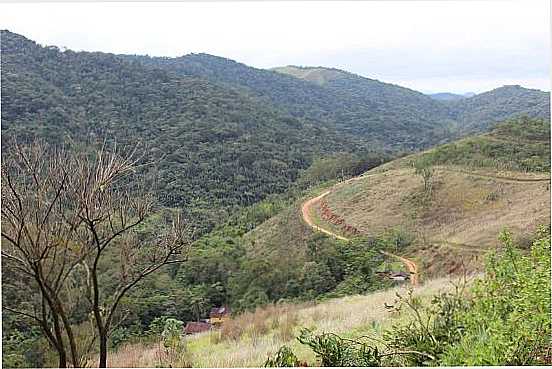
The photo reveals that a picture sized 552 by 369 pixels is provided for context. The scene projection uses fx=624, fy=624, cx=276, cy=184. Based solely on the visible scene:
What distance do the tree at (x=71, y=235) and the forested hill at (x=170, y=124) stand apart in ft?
0.88

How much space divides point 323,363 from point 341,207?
3.89 meters

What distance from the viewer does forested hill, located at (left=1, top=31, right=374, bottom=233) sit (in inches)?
183

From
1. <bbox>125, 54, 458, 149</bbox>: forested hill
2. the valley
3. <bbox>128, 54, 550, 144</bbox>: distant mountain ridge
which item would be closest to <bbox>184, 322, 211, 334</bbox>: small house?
the valley

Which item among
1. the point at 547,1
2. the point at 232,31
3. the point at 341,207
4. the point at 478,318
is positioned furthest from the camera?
the point at 341,207

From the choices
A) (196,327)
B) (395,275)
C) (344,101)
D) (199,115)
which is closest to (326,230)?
(395,275)

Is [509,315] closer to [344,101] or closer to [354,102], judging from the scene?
[344,101]

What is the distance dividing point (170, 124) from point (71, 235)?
3.86 meters

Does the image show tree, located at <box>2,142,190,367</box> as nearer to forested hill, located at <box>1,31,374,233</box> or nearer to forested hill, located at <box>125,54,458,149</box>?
forested hill, located at <box>1,31,374,233</box>

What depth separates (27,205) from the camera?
2707 mm

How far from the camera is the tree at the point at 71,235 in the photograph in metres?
2.68

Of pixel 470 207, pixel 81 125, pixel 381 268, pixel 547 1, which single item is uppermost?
pixel 547 1

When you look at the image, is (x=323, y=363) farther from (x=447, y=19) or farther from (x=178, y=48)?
(x=178, y=48)

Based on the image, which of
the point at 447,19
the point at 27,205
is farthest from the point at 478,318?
the point at 27,205

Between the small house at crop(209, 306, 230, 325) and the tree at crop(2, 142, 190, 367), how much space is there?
133cm
